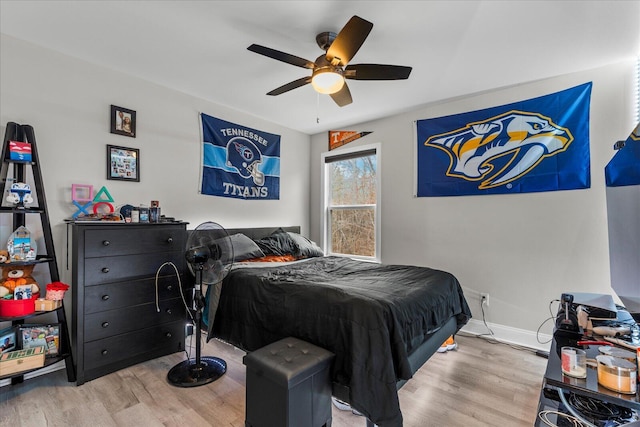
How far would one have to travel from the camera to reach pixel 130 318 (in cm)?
237

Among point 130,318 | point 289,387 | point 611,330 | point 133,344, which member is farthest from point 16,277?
point 611,330

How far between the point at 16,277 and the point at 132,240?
27.9 inches

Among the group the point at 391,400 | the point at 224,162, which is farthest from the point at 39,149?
the point at 391,400

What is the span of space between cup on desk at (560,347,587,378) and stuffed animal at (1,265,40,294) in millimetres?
3107

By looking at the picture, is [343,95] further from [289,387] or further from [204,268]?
[289,387]

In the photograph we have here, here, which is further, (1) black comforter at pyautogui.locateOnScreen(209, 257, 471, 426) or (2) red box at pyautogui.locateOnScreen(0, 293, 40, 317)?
(2) red box at pyautogui.locateOnScreen(0, 293, 40, 317)

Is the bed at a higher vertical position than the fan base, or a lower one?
higher

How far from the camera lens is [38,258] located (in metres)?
2.14

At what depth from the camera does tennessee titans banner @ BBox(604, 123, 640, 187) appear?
113 centimetres

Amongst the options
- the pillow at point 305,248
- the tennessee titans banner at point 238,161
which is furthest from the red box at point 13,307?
the pillow at point 305,248

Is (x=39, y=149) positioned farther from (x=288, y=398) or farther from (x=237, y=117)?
(x=288, y=398)

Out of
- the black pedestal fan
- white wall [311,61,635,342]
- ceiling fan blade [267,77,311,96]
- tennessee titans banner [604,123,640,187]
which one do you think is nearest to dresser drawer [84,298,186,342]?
the black pedestal fan

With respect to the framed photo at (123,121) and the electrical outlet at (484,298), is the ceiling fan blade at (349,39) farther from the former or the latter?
the electrical outlet at (484,298)

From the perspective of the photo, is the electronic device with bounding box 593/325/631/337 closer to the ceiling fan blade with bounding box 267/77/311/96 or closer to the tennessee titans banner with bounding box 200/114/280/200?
the ceiling fan blade with bounding box 267/77/311/96
